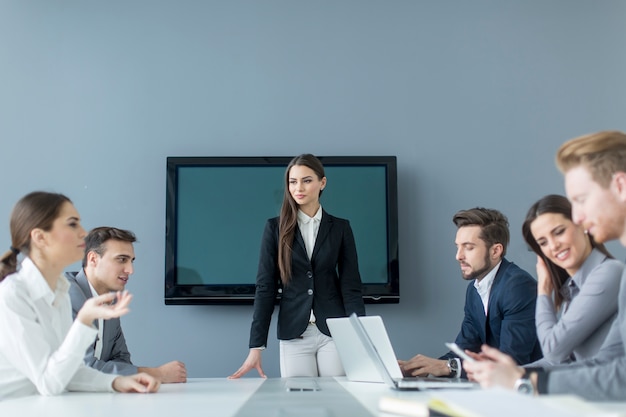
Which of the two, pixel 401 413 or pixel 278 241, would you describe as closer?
pixel 401 413

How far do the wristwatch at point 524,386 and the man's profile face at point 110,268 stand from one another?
1778 millimetres

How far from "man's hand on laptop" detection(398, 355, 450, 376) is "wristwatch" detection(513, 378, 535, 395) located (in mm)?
1057

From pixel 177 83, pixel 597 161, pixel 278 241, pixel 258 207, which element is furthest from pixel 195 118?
pixel 597 161

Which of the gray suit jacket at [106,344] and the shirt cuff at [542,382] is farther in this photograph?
the gray suit jacket at [106,344]

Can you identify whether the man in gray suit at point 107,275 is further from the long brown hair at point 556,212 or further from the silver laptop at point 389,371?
the long brown hair at point 556,212

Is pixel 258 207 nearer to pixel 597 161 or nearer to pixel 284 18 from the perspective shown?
pixel 284 18

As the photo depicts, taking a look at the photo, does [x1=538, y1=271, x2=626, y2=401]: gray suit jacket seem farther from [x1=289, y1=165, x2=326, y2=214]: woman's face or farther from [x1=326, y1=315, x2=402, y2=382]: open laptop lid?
[x1=289, y1=165, x2=326, y2=214]: woman's face

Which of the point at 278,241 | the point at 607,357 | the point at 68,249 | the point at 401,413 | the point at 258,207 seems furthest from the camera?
the point at 258,207

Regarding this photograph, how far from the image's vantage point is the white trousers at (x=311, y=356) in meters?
2.84

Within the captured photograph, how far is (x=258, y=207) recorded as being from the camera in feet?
13.0

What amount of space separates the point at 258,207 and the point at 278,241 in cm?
92

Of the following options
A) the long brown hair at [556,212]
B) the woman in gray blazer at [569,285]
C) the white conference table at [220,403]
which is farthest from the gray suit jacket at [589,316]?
the white conference table at [220,403]

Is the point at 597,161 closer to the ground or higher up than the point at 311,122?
closer to the ground

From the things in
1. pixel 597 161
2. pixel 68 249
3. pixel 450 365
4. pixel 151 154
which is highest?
pixel 151 154
